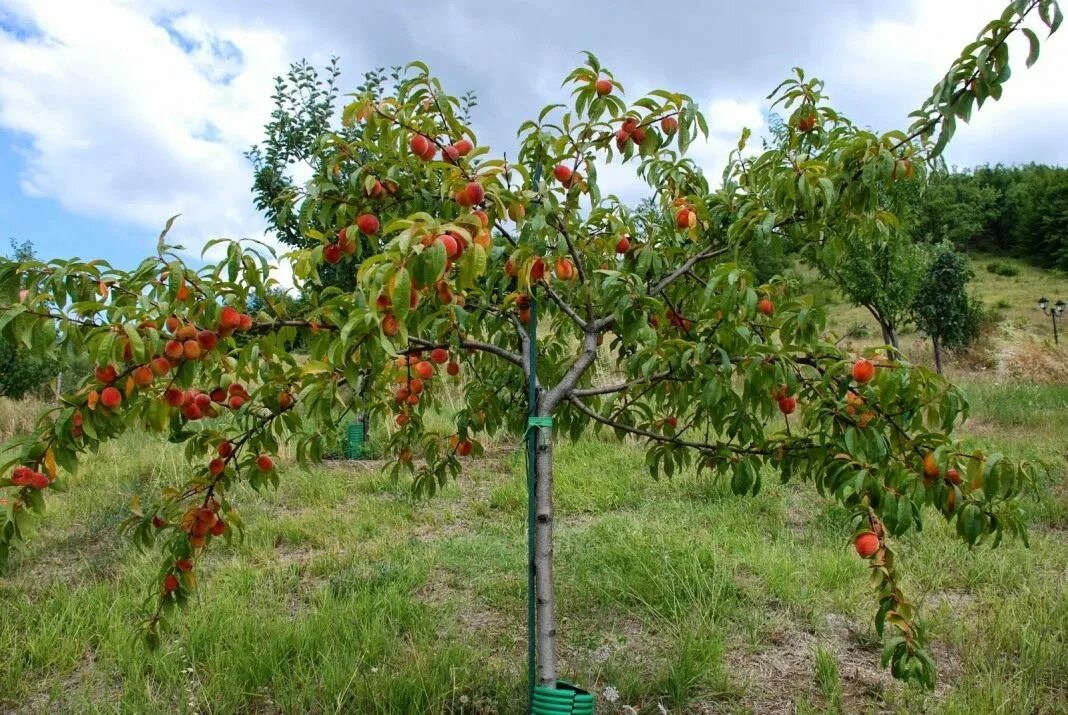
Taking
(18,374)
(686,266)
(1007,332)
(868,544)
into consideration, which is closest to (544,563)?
(868,544)

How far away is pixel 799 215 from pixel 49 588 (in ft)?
11.4

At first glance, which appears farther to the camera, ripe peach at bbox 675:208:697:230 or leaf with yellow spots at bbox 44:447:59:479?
ripe peach at bbox 675:208:697:230

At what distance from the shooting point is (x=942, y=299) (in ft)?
45.7

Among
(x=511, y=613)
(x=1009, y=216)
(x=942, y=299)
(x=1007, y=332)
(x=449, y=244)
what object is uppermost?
(x=1009, y=216)

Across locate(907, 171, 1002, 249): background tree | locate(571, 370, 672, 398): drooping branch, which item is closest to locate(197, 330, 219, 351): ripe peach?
locate(571, 370, 672, 398): drooping branch

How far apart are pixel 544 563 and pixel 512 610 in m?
1.46

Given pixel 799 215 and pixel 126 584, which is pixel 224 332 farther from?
pixel 126 584

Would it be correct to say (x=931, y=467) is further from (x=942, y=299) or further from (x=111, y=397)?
(x=942, y=299)

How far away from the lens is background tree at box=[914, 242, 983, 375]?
13.9 m

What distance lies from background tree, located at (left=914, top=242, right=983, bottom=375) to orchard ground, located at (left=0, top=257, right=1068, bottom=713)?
33.5ft

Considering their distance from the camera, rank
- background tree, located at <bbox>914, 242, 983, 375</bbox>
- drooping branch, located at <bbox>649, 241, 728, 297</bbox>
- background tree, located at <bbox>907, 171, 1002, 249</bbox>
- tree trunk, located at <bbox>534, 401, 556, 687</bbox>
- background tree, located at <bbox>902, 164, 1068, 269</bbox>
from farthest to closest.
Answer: background tree, located at <bbox>902, 164, 1068, 269</bbox>
background tree, located at <bbox>907, 171, 1002, 249</bbox>
background tree, located at <bbox>914, 242, 983, 375</bbox>
drooping branch, located at <bbox>649, 241, 728, 297</bbox>
tree trunk, located at <bbox>534, 401, 556, 687</bbox>

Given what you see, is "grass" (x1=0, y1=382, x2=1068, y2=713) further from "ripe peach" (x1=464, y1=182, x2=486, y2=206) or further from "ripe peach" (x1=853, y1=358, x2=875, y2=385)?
"ripe peach" (x1=464, y1=182, x2=486, y2=206)

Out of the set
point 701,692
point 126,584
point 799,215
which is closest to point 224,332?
point 799,215

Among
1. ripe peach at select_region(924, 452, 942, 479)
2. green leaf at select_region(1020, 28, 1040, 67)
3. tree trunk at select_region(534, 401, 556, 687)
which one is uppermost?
green leaf at select_region(1020, 28, 1040, 67)
